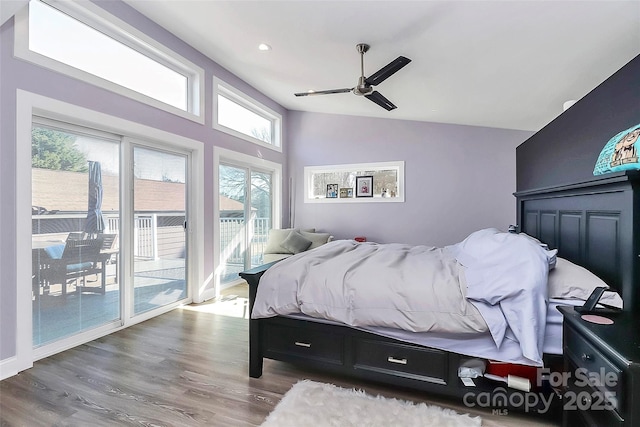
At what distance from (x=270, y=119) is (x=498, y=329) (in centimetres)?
518

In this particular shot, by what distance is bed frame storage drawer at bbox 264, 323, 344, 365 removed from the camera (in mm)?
2035

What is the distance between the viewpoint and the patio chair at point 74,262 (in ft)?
8.38

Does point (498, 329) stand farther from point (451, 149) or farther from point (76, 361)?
point (451, 149)

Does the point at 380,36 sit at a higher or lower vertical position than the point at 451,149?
higher

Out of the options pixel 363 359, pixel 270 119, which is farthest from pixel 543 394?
pixel 270 119

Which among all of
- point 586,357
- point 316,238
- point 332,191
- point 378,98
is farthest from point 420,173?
point 586,357

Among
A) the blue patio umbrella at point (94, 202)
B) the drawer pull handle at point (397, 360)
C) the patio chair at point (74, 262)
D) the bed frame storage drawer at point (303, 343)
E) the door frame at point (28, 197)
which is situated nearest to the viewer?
the drawer pull handle at point (397, 360)

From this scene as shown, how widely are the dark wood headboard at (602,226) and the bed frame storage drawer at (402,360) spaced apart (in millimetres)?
959

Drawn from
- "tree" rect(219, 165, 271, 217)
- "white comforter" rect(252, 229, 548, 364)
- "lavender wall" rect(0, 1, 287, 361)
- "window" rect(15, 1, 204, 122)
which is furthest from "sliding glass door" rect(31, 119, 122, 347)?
"white comforter" rect(252, 229, 548, 364)

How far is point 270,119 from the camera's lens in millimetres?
5785

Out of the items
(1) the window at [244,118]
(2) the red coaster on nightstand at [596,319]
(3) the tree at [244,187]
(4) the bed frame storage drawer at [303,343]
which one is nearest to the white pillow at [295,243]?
(3) the tree at [244,187]

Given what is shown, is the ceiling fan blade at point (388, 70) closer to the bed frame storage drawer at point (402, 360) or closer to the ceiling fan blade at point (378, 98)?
the ceiling fan blade at point (378, 98)

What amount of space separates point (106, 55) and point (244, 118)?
2273mm

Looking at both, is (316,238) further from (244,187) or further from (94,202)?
(94,202)
